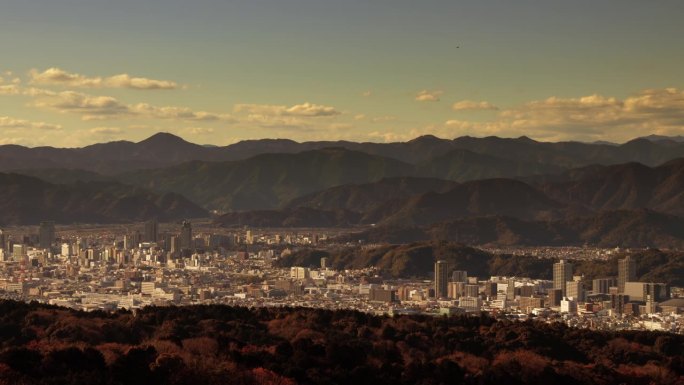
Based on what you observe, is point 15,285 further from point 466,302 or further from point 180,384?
point 180,384

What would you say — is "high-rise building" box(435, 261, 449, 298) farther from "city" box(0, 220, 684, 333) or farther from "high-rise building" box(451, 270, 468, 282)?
"high-rise building" box(451, 270, 468, 282)

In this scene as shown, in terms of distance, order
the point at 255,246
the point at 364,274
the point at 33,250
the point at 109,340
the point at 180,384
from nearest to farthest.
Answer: the point at 180,384, the point at 109,340, the point at 364,274, the point at 33,250, the point at 255,246

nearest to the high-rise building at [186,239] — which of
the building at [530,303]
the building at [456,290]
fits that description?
the building at [456,290]

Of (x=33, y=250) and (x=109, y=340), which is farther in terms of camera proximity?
(x=33, y=250)

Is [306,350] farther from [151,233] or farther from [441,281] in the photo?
[151,233]

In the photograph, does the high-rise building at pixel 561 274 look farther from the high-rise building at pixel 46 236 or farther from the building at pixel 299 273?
the high-rise building at pixel 46 236

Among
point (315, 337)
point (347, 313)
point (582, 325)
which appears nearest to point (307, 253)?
point (582, 325)
